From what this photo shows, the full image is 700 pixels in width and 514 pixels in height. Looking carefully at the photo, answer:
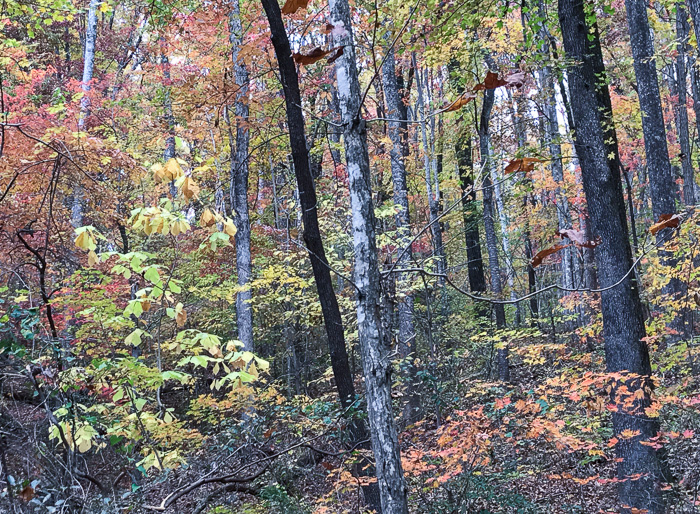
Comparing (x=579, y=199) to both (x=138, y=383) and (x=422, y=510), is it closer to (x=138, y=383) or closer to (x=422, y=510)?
(x=422, y=510)

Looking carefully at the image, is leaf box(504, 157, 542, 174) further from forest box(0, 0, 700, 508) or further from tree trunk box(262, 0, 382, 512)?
tree trunk box(262, 0, 382, 512)

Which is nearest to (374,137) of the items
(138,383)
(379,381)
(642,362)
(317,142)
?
(317,142)

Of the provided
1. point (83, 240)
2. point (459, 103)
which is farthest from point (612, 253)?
point (83, 240)

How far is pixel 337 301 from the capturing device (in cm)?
731

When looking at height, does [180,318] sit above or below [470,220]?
below

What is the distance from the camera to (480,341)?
11.3m

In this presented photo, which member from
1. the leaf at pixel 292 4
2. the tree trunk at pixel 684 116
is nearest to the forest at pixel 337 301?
the leaf at pixel 292 4

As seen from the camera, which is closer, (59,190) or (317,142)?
(59,190)

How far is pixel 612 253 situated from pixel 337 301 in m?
3.76

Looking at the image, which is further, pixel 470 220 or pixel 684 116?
pixel 470 220

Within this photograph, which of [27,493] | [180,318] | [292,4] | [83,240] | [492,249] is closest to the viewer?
[292,4]

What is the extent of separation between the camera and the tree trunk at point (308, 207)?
4.73 metres

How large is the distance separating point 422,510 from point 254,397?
4621 mm

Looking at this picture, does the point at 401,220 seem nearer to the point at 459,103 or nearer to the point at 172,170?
the point at 172,170
